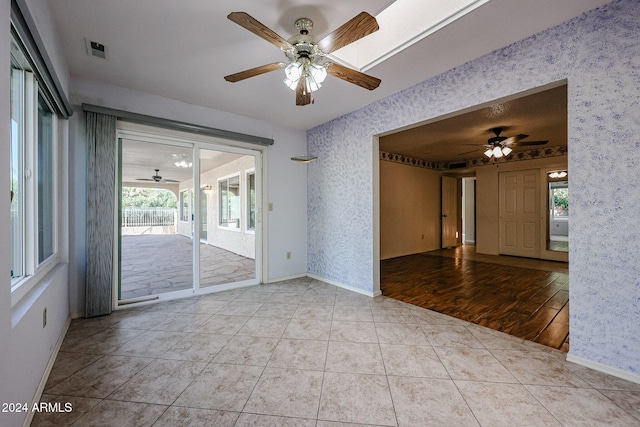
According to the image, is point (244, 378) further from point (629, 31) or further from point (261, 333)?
point (629, 31)

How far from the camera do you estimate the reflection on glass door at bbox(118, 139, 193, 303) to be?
3885 mm

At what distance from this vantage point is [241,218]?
6289 millimetres

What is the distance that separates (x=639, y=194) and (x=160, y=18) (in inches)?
136

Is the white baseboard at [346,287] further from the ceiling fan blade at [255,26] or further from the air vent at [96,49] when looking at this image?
the air vent at [96,49]

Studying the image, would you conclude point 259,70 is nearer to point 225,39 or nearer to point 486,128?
point 225,39

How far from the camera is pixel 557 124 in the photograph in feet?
13.4

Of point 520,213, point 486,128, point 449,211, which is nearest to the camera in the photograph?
point 486,128

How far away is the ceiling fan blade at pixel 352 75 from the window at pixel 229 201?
15.8 feet

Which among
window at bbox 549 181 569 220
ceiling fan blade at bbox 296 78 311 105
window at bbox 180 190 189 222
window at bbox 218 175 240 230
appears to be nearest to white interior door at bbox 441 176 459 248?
window at bbox 549 181 569 220

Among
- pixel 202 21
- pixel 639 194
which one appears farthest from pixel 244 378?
pixel 639 194

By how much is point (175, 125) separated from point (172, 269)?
2990 millimetres

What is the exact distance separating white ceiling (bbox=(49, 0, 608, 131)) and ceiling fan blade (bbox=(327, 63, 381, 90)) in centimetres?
35

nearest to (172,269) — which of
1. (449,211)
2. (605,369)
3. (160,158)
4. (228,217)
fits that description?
(228,217)

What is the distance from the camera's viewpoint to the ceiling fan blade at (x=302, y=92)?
6.86 ft
